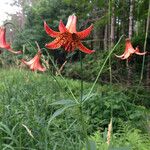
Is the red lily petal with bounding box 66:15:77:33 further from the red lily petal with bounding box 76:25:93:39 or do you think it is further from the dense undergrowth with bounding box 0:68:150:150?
the dense undergrowth with bounding box 0:68:150:150

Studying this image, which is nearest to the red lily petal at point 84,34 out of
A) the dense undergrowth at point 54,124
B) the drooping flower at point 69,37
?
the drooping flower at point 69,37

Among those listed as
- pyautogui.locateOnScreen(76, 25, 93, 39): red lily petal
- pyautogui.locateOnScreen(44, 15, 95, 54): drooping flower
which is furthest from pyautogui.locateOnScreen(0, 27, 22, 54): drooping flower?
pyautogui.locateOnScreen(76, 25, 93, 39): red lily petal

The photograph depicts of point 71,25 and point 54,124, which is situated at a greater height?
point 71,25

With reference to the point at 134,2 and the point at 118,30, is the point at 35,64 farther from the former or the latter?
the point at 118,30

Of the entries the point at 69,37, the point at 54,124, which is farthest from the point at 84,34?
the point at 54,124

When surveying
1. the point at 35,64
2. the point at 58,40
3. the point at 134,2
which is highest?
the point at 134,2

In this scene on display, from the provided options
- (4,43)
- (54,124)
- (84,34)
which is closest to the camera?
(84,34)

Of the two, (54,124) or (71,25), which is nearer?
(71,25)

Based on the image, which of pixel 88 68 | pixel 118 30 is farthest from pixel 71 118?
pixel 118 30

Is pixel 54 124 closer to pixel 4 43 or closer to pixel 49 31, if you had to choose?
pixel 4 43

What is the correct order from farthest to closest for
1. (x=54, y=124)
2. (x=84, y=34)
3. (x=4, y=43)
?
1. (x=54, y=124)
2. (x=4, y=43)
3. (x=84, y=34)

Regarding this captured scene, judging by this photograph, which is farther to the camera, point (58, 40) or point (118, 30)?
point (118, 30)

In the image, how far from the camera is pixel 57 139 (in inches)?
102

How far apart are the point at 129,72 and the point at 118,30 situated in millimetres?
4274
